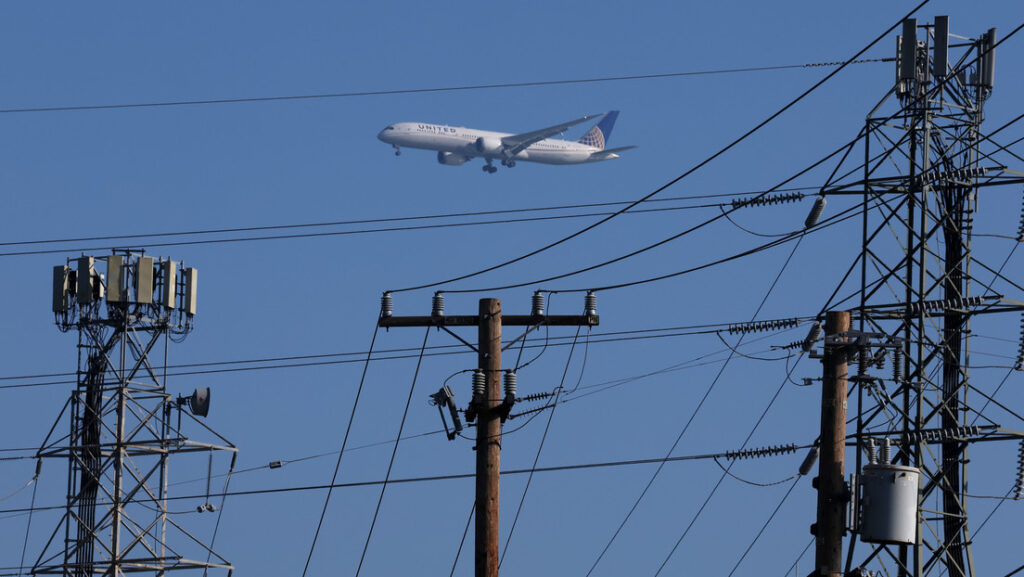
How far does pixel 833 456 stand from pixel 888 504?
4.83 ft

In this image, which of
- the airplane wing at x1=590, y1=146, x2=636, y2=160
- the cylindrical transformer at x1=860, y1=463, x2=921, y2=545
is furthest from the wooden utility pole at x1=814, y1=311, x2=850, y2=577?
the airplane wing at x1=590, y1=146, x2=636, y2=160

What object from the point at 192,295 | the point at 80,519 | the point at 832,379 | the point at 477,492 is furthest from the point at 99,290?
the point at 832,379

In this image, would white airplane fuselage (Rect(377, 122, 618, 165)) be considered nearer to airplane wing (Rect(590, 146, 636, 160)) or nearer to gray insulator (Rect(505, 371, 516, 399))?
airplane wing (Rect(590, 146, 636, 160))

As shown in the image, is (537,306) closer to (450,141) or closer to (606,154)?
(450,141)

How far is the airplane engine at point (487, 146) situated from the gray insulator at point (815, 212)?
14121 cm

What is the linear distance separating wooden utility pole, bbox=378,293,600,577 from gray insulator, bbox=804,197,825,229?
13.3ft

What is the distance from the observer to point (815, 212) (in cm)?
2875

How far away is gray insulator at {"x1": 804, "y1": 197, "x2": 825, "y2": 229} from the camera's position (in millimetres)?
28656

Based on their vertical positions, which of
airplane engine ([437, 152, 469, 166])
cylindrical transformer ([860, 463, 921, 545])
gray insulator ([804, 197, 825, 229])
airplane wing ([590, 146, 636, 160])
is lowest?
cylindrical transformer ([860, 463, 921, 545])

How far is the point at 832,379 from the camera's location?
953 inches

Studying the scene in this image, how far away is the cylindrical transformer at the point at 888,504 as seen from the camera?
24.6m

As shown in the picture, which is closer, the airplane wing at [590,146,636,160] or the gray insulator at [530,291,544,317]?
the gray insulator at [530,291,544,317]

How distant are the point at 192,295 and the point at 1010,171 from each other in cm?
2074

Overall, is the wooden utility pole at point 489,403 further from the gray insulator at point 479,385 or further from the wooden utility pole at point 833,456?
the wooden utility pole at point 833,456
